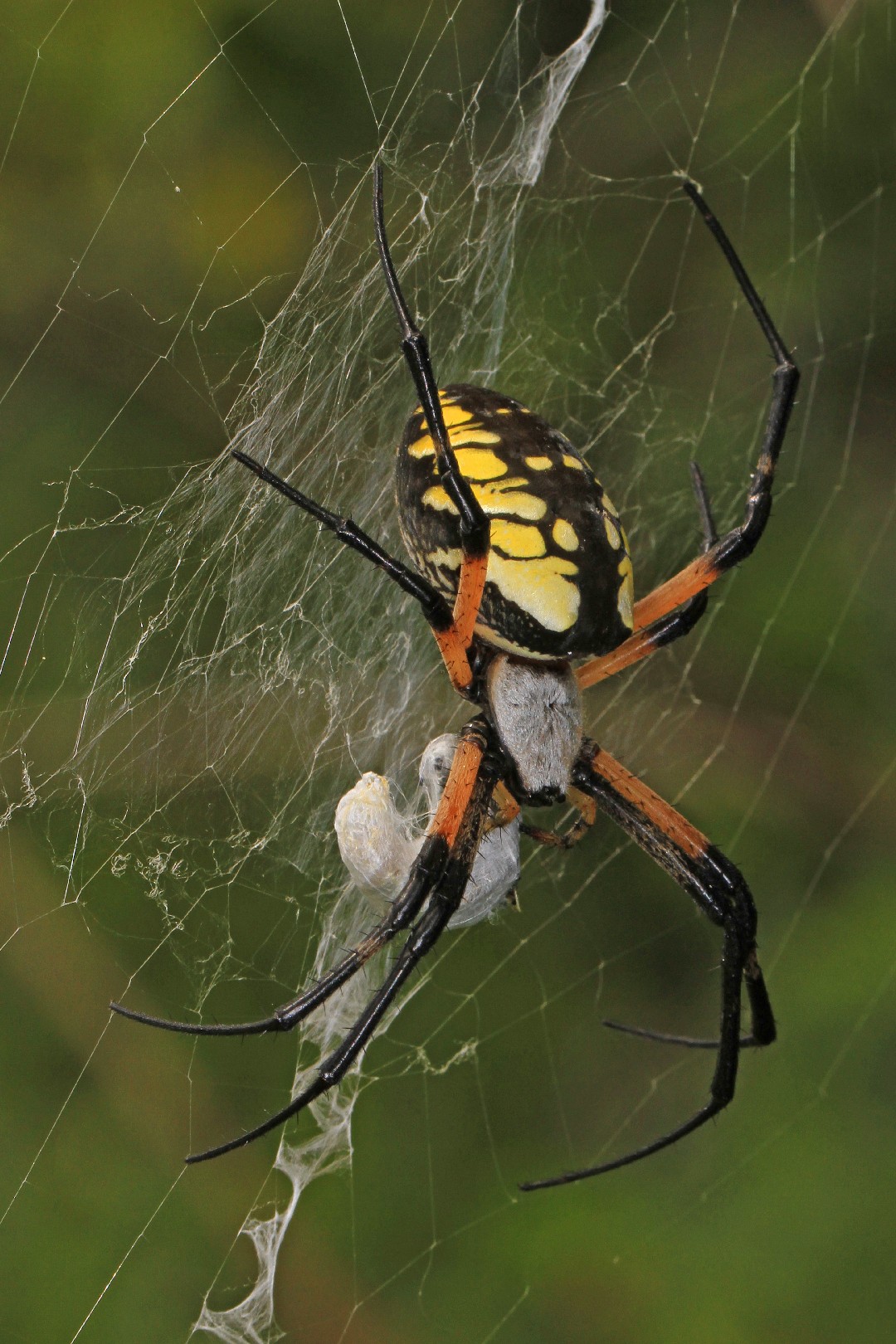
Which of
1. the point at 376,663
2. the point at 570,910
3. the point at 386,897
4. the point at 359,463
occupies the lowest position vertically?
the point at 570,910

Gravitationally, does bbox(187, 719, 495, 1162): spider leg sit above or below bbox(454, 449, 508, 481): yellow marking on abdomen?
below

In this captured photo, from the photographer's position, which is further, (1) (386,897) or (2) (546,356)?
(2) (546,356)

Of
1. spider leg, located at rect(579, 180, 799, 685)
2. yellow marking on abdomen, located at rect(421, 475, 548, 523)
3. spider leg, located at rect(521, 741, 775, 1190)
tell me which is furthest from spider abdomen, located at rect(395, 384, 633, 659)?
spider leg, located at rect(521, 741, 775, 1190)

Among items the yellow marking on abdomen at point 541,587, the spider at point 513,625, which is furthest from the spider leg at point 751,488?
the yellow marking on abdomen at point 541,587

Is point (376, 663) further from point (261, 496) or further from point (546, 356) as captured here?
point (546, 356)

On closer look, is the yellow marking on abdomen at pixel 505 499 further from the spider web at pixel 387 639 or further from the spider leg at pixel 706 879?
the spider leg at pixel 706 879

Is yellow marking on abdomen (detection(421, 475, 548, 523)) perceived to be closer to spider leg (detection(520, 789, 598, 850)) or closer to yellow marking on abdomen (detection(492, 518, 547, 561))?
yellow marking on abdomen (detection(492, 518, 547, 561))

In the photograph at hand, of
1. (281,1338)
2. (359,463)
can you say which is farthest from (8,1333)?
(359,463)

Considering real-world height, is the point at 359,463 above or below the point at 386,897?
above
